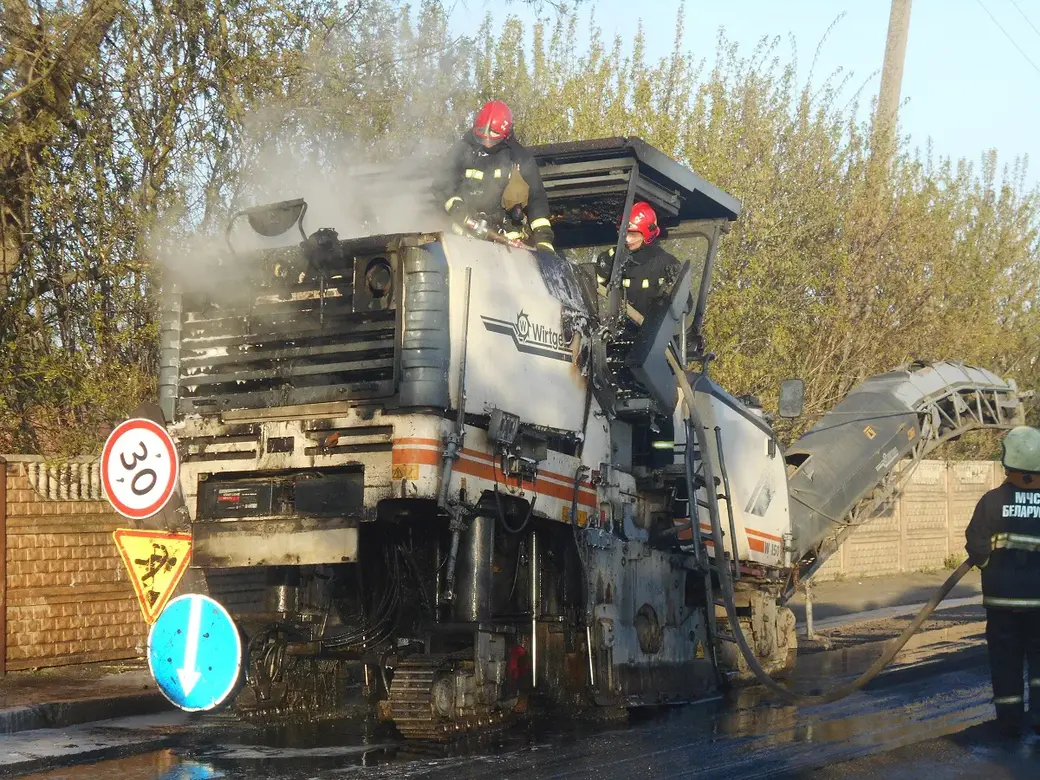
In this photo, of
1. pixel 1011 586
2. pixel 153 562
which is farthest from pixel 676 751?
pixel 153 562

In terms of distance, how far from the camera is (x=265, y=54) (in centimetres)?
1230

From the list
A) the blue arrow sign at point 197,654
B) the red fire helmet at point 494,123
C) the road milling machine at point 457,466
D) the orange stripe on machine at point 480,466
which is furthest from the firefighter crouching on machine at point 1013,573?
the blue arrow sign at point 197,654

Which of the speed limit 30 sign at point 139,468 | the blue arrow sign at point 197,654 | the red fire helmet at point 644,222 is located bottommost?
the blue arrow sign at point 197,654

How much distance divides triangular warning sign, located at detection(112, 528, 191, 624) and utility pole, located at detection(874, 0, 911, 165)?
53.2ft

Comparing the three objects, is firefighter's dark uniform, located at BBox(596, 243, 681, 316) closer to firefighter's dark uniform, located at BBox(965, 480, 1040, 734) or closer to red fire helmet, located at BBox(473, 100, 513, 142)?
red fire helmet, located at BBox(473, 100, 513, 142)

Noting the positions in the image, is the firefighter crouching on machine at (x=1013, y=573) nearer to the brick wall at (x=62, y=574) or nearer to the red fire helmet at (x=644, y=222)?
the red fire helmet at (x=644, y=222)

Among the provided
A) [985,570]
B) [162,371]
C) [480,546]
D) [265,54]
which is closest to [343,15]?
[265,54]

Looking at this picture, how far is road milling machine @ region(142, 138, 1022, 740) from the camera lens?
7.81 meters

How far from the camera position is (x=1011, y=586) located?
8141mm

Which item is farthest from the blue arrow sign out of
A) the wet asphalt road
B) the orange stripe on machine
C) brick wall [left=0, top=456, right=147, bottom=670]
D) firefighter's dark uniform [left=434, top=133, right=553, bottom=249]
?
brick wall [left=0, top=456, right=147, bottom=670]

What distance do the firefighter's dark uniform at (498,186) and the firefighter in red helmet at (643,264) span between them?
2.05ft

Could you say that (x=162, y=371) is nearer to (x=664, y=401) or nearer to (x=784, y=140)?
(x=664, y=401)

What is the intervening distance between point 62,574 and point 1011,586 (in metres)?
7.72

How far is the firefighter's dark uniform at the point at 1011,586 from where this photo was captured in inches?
319
